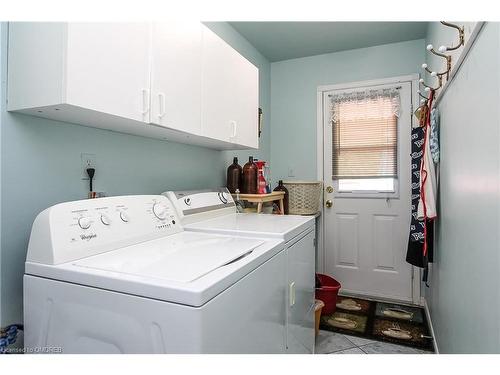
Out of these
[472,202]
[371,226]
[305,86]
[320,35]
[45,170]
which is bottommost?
[371,226]

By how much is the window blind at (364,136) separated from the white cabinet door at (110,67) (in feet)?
8.04

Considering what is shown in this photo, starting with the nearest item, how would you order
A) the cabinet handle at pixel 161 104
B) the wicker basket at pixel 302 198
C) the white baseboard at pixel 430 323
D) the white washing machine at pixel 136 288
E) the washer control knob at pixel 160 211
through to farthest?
1. the white washing machine at pixel 136 288
2. the cabinet handle at pixel 161 104
3. the washer control knob at pixel 160 211
4. the white baseboard at pixel 430 323
5. the wicker basket at pixel 302 198

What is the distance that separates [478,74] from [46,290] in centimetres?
168

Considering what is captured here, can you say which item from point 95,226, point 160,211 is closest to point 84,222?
point 95,226

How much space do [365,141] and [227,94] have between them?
6.15 feet

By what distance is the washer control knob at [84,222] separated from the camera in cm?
107

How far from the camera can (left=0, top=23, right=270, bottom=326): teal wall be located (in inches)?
41.8

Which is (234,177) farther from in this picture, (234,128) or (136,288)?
(136,288)

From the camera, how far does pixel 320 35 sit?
2828 millimetres

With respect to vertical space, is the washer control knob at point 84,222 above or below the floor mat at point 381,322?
above

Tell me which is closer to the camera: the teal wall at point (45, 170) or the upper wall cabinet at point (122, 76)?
the upper wall cabinet at point (122, 76)

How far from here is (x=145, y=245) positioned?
4.08ft

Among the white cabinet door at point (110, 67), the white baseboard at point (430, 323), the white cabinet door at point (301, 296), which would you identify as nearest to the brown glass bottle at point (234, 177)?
the white cabinet door at point (301, 296)

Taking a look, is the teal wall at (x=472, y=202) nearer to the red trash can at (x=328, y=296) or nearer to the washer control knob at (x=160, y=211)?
the red trash can at (x=328, y=296)
